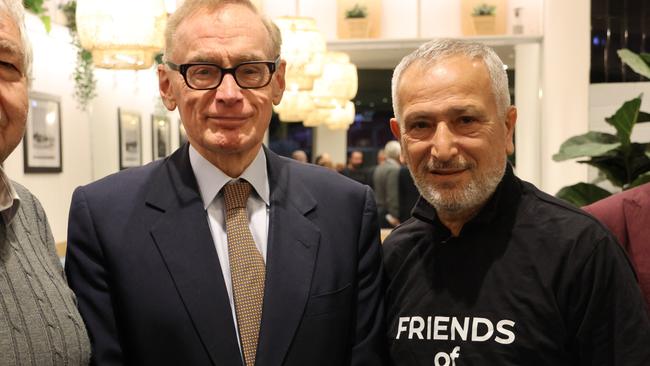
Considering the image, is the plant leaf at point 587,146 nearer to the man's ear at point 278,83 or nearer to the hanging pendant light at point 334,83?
the hanging pendant light at point 334,83

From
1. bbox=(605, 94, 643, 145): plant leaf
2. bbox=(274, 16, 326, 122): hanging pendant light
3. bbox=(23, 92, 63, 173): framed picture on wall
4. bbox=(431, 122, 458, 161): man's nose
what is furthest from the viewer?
bbox=(23, 92, 63, 173): framed picture on wall

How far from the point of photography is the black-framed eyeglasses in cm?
181

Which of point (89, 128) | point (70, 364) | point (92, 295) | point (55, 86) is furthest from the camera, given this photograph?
point (89, 128)

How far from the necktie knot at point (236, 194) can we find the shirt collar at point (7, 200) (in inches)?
18.7

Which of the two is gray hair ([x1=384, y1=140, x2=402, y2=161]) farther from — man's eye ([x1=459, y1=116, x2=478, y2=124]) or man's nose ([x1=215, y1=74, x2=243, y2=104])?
man's nose ([x1=215, y1=74, x2=243, y2=104])

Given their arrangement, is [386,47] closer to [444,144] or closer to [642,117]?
[642,117]

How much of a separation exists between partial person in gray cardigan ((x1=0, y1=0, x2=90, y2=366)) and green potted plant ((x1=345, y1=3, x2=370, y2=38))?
19.4ft

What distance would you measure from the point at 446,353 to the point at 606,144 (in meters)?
2.90

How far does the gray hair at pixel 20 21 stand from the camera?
1.55 m

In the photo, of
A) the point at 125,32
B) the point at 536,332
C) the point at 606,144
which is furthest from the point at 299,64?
the point at 536,332

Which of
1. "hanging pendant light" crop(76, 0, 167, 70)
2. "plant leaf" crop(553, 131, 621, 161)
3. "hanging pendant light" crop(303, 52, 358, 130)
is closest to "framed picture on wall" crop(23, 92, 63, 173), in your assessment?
"hanging pendant light" crop(76, 0, 167, 70)

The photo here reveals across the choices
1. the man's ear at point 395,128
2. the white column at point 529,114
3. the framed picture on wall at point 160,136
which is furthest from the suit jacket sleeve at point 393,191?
the man's ear at point 395,128

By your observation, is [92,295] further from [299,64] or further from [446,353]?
[299,64]

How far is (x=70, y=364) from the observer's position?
63.2 inches
